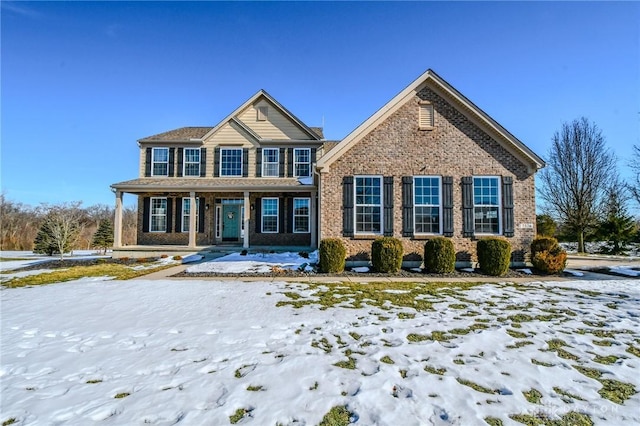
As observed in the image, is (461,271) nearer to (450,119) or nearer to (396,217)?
(396,217)

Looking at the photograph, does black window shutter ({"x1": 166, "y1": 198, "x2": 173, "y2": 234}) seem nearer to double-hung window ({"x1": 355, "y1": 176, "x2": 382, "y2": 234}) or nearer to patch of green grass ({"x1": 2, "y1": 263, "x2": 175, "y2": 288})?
patch of green grass ({"x1": 2, "y1": 263, "x2": 175, "y2": 288})

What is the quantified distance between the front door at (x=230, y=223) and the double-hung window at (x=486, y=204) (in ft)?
39.4

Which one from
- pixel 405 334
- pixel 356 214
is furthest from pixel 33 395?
pixel 356 214

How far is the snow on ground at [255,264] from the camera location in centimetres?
1038

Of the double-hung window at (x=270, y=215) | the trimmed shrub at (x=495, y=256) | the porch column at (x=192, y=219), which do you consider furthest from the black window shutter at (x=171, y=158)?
the trimmed shrub at (x=495, y=256)

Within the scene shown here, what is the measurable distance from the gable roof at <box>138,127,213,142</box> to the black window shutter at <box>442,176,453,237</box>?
13.7 meters

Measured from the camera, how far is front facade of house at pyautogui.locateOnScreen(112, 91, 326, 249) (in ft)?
54.2

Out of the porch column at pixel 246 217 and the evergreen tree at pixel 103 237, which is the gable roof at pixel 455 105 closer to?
the porch column at pixel 246 217

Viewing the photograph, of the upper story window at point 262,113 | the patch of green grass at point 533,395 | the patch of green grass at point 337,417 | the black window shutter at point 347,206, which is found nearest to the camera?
the patch of green grass at point 337,417

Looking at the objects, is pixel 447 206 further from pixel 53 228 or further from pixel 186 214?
pixel 53 228

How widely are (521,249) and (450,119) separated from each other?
533 cm

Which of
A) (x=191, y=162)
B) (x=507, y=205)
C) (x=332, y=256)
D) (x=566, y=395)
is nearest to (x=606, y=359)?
(x=566, y=395)

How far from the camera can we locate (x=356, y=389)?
2.86 meters

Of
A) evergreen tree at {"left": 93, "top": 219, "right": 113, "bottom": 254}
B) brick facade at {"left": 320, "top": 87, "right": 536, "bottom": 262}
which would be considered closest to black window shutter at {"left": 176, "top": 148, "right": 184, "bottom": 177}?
evergreen tree at {"left": 93, "top": 219, "right": 113, "bottom": 254}
